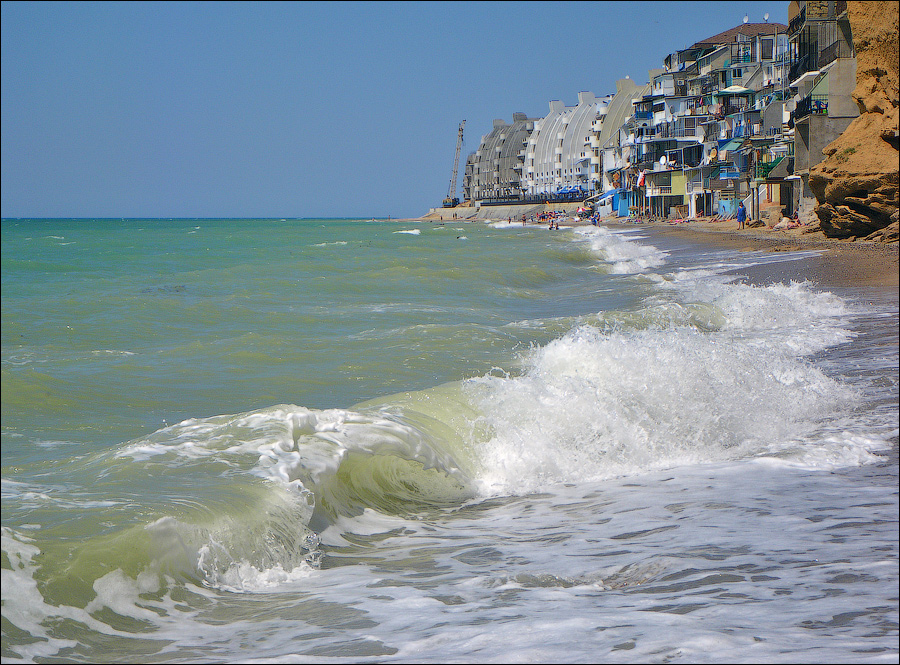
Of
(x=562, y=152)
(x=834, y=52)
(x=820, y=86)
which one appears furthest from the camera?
(x=562, y=152)

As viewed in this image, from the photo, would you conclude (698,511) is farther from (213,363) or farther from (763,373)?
(213,363)

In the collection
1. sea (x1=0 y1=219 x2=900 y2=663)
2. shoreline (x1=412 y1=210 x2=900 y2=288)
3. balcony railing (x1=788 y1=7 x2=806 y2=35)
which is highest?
balcony railing (x1=788 y1=7 x2=806 y2=35)

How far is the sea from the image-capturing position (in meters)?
2.81

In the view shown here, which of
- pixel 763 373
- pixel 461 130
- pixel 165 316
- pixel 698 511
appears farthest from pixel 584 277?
pixel 461 130

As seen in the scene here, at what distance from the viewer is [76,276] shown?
25.6 meters

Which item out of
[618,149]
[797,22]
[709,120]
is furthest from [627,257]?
[618,149]

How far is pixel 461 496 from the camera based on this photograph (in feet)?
19.6

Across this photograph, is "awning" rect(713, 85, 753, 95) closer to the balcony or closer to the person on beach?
the balcony

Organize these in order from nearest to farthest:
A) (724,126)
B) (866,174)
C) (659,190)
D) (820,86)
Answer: (866,174), (820,86), (724,126), (659,190)

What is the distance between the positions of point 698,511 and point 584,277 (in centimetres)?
2161

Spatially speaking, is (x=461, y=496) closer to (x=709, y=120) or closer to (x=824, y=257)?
(x=824, y=257)

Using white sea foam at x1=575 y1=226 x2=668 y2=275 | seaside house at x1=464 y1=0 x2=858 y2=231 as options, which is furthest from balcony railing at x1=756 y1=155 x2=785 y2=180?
white sea foam at x1=575 y1=226 x2=668 y2=275

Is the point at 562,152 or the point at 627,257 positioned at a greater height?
the point at 562,152

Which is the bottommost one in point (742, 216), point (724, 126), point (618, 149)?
point (742, 216)
